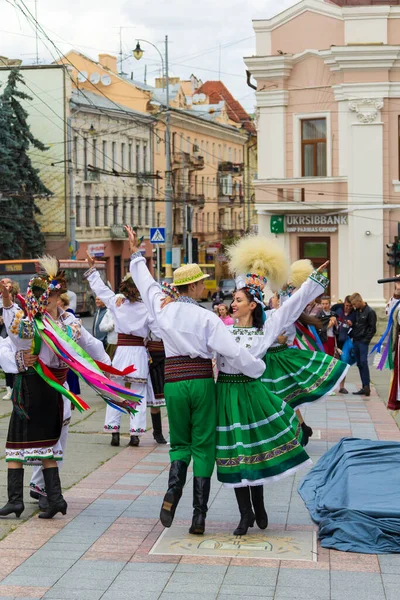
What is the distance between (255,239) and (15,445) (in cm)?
337

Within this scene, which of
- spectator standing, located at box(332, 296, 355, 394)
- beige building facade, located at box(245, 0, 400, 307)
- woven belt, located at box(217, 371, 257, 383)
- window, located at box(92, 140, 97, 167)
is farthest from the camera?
window, located at box(92, 140, 97, 167)

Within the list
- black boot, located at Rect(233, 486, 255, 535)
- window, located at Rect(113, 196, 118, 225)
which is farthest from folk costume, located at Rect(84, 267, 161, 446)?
window, located at Rect(113, 196, 118, 225)

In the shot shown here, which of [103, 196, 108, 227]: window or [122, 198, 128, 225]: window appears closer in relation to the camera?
[103, 196, 108, 227]: window

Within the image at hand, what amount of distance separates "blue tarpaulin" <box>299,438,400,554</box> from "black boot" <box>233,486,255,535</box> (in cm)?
48

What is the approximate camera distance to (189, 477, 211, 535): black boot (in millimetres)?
7258

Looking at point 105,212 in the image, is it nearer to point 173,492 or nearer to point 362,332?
point 362,332

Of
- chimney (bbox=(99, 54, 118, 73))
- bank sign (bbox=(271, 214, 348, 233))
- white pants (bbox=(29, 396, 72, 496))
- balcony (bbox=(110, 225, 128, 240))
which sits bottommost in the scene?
white pants (bbox=(29, 396, 72, 496))

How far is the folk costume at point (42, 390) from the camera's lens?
7.66m

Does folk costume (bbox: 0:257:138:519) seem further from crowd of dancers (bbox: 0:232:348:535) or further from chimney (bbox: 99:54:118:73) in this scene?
chimney (bbox: 99:54:118:73)

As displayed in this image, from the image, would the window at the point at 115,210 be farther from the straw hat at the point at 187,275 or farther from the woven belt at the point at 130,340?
the straw hat at the point at 187,275

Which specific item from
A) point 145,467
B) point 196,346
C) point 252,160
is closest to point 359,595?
point 196,346

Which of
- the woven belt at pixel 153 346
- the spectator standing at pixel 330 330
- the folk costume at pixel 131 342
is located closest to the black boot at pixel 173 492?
the folk costume at pixel 131 342

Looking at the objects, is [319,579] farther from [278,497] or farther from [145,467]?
[145,467]

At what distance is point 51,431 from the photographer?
781 cm
